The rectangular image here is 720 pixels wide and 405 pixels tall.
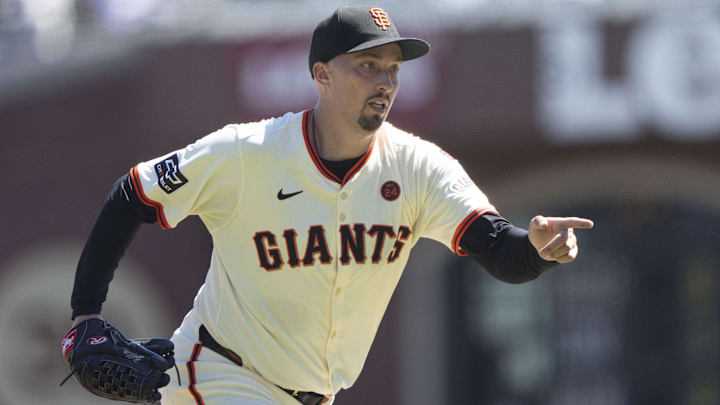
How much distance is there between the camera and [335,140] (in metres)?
3.97

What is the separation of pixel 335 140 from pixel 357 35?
42 cm

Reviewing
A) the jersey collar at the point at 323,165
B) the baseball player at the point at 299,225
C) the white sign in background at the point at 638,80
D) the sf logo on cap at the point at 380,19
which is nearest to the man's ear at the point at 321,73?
the baseball player at the point at 299,225

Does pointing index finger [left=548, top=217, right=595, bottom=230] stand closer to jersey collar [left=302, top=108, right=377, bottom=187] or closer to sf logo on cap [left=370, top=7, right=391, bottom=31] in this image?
jersey collar [left=302, top=108, right=377, bottom=187]

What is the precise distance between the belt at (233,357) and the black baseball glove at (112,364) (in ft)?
0.78

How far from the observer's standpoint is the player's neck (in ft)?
12.9

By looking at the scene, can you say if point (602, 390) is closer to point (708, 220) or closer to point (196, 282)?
point (708, 220)

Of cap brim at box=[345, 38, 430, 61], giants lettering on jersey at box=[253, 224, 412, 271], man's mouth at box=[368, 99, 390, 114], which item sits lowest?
giants lettering on jersey at box=[253, 224, 412, 271]

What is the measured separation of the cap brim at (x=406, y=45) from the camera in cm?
373

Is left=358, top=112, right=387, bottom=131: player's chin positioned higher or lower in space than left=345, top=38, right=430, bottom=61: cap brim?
lower

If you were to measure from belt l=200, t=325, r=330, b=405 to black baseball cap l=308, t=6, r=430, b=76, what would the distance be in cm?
112

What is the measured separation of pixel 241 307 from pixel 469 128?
5.77 meters

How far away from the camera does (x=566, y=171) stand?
9758mm

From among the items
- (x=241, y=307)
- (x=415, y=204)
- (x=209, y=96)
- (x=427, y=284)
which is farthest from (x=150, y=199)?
(x=427, y=284)

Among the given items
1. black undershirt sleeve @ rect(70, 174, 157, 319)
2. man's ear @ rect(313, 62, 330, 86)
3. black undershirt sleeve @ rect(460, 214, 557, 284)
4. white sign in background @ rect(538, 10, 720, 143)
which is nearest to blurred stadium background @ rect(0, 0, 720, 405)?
white sign in background @ rect(538, 10, 720, 143)
